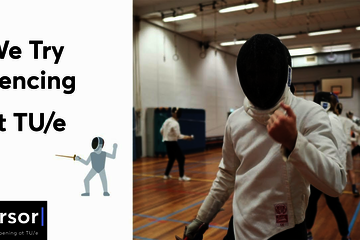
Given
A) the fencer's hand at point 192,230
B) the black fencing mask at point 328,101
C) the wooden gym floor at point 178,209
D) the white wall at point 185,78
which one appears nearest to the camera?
the fencer's hand at point 192,230

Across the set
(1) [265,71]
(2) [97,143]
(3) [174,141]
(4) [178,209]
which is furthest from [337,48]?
(1) [265,71]

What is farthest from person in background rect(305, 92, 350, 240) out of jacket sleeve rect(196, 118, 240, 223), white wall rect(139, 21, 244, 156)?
white wall rect(139, 21, 244, 156)

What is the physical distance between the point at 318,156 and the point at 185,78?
12.1 metres

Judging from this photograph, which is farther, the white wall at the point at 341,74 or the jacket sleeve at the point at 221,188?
the white wall at the point at 341,74

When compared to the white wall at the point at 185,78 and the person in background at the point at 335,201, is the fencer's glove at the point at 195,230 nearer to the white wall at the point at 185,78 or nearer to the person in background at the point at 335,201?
the person in background at the point at 335,201

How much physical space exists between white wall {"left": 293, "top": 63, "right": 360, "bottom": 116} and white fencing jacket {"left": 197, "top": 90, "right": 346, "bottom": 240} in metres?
17.5

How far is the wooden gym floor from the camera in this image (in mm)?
3736

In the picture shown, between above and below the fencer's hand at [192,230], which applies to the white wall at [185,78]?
above

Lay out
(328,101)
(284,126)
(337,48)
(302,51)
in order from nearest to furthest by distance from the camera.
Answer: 1. (284,126)
2. (328,101)
3. (337,48)
4. (302,51)

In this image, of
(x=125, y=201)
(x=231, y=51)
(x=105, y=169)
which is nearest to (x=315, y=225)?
(x=125, y=201)

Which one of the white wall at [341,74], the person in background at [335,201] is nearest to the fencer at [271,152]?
the person in background at [335,201]

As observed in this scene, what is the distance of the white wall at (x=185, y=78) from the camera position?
11102 millimetres

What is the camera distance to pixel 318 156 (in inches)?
41.8

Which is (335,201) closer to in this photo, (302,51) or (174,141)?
(174,141)
